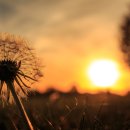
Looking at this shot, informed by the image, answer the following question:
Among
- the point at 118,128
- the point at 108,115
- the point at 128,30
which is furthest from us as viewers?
the point at 128,30

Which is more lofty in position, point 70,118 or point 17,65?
point 17,65

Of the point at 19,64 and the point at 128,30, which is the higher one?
the point at 128,30

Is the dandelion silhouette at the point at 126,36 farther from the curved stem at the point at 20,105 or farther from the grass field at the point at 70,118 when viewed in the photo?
the curved stem at the point at 20,105

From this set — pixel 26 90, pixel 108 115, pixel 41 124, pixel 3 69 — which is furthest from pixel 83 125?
pixel 108 115

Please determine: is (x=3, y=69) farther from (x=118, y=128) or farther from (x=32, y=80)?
(x=118, y=128)

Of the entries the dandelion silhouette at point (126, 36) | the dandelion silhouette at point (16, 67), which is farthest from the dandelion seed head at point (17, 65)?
the dandelion silhouette at point (126, 36)

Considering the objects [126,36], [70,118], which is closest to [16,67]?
[70,118]

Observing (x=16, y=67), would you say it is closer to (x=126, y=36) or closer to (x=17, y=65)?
(x=17, y=65)
